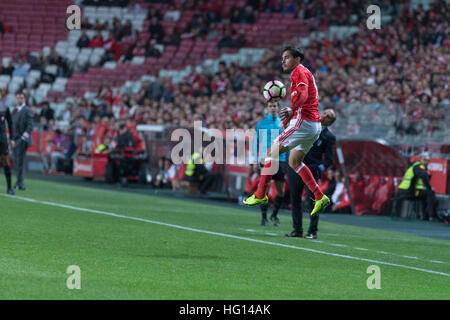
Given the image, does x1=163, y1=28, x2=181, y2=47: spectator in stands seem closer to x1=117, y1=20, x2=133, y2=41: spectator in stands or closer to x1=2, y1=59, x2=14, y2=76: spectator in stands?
x1=117, y1=20, x2=133, y2=41: spectator in stands

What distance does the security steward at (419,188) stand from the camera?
67.3ft

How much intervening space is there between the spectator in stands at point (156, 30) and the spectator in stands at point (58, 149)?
9257mm

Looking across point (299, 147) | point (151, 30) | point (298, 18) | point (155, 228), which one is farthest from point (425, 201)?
point (151, 30)

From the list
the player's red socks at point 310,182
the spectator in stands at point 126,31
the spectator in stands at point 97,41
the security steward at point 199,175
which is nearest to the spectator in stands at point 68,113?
the spectator in stands at point 97,41

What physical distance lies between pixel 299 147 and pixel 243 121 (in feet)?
48.1

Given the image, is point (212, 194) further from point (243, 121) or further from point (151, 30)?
point (151, 30)

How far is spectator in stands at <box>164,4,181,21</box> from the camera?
39.8 meters

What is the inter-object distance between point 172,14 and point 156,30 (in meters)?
1.46

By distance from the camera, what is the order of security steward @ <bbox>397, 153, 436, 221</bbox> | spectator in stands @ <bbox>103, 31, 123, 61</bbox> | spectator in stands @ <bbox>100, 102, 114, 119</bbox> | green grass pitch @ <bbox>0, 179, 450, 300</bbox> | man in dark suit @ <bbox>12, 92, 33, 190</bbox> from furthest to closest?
spectator in stands @ <bbox>103, 31, 123, 61</bbox>, spectator in stands @ <bbox>100, 102, 114, 119</bbox>, security steward @ <bbox>397, 153, 436, 221</bbox>, man in dark suit @ <bbox>12, 92, 33, 190</bbox>, green grass pitch @ <bbox>0, 179, 450, 300</bbox>

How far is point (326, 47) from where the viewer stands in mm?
31422

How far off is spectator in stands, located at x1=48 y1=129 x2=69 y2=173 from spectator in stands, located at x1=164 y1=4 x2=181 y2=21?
10732 millimetres

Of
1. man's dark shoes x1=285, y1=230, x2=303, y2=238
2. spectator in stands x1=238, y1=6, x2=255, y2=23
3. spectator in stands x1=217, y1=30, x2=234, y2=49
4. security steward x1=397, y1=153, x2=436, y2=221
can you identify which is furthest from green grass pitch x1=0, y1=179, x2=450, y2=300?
spectator in stands x1=238, y1=6, x2=255, y2=23

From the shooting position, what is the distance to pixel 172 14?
39938 millimetres

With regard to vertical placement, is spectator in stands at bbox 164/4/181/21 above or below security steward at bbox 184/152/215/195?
above
